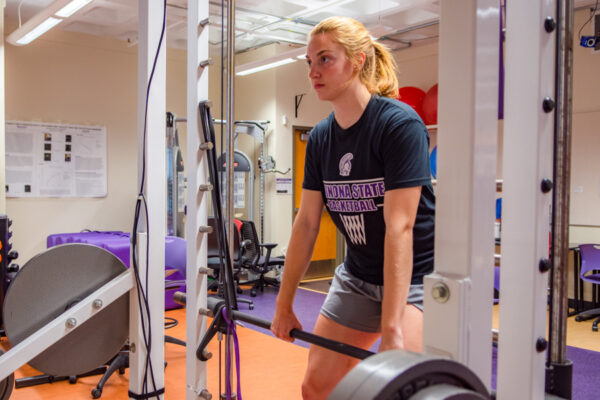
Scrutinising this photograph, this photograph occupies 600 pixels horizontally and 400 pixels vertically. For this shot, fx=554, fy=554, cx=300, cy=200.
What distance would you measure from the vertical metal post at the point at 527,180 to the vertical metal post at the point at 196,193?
4.39ft

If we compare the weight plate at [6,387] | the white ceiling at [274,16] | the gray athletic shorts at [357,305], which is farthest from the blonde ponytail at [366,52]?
the white ceiling at [274,16]

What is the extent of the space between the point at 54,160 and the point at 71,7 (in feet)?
8.42

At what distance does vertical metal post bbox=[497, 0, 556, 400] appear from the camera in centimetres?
93

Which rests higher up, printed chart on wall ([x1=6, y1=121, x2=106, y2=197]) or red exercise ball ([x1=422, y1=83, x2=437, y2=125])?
red exercise ball ([x1=422, y1=83, x2=437, y2=125])

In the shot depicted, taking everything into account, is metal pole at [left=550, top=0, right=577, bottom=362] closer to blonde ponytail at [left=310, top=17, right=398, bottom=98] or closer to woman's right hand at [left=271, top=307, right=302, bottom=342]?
blonde ponytail at [left=310, top=17, right=398, bottom=98]

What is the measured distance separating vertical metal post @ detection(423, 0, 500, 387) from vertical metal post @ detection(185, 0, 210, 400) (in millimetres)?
1334

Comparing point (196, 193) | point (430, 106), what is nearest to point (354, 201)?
point (196, 193)

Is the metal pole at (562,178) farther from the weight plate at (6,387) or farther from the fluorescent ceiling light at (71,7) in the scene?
the fluorescent ceiling light at (71,7)

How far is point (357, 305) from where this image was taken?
1.72 meters

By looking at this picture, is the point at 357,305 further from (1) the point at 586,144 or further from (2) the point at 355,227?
(1) the point at 586,144

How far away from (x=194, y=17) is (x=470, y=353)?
1.66 m

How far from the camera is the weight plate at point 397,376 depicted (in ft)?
2.19

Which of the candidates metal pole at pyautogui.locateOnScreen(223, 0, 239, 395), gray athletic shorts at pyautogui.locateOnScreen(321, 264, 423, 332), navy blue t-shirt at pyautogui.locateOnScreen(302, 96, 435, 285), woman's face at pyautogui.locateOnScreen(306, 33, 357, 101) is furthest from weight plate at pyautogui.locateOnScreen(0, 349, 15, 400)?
woman's face at pyautogui.locateOnScreen(306, 33, 357, 101)

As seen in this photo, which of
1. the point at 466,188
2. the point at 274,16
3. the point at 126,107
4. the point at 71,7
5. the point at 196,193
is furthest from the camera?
the point at 126,107
